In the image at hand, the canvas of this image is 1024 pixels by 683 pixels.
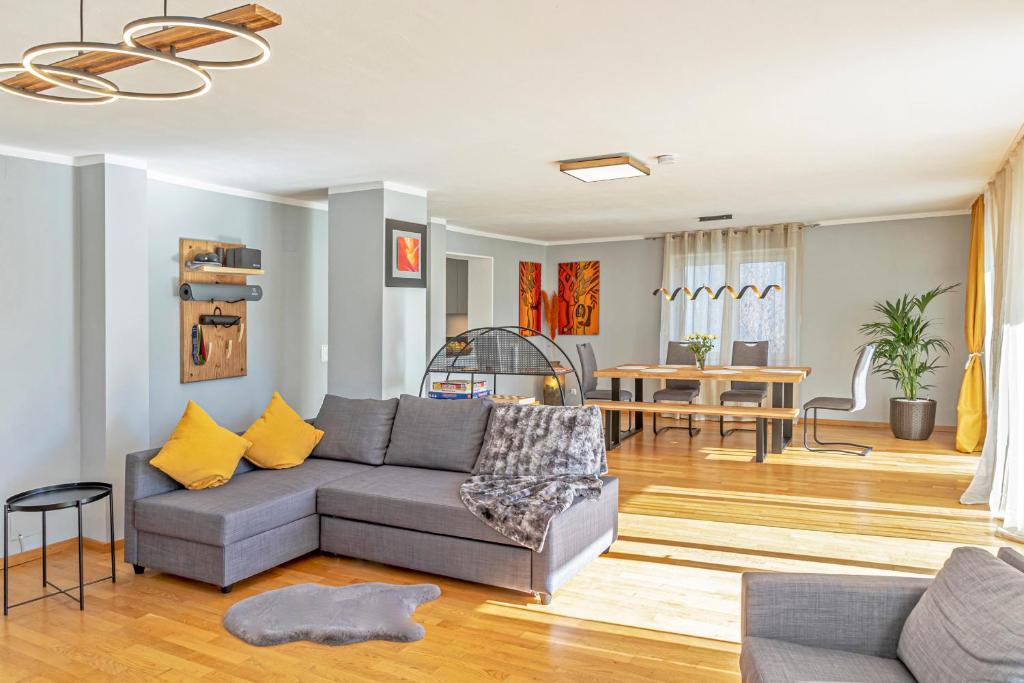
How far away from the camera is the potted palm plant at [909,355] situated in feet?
24.1

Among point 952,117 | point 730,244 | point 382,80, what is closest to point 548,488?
point 382,80

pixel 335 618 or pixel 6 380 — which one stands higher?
pixel 6 380

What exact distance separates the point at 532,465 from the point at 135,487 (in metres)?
2.04

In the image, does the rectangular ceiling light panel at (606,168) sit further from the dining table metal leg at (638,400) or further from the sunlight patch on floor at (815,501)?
the dining table metal leg at (638,400)

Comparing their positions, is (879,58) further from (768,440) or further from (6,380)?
(768,440)

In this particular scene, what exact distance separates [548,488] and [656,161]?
2263 mm

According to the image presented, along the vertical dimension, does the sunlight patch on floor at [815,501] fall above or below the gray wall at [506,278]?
below

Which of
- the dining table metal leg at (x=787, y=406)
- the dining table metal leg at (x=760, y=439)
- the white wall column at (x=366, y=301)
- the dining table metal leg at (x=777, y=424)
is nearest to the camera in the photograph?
the white wall column at (x=366, y=301)

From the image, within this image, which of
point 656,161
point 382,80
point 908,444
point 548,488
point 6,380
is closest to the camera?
point 382,80

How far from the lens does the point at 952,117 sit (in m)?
3.65

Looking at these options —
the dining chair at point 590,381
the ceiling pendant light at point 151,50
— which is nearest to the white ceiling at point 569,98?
the ceiling pendant light at point 151,50

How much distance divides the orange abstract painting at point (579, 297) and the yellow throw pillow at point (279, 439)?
5.78 metres

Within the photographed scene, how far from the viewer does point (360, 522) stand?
382cm

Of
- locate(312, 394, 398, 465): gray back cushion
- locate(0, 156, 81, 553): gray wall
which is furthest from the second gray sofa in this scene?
locate(0, 156, 81, 553): gray wall
